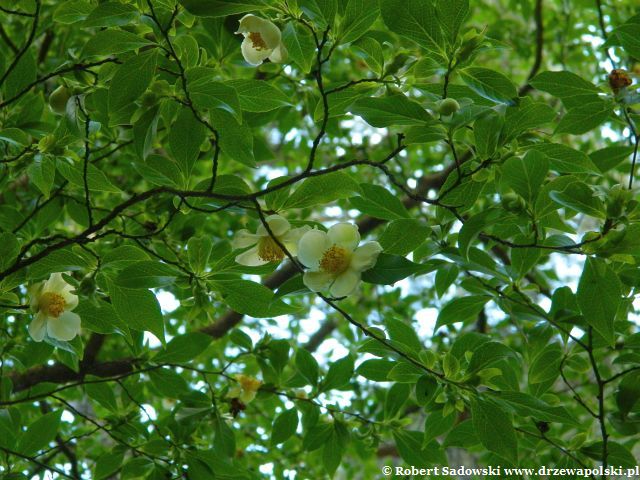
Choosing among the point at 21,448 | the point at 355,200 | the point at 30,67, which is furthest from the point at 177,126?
the point at 21,448

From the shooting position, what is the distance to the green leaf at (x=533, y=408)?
110 cm

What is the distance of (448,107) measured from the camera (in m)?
1.00

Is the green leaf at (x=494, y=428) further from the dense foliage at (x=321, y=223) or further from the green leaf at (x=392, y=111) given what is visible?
the green leaf at (x=392, y=111)

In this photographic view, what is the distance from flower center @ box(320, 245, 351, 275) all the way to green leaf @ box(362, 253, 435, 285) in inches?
1.8

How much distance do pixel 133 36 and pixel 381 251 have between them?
52 centimetres

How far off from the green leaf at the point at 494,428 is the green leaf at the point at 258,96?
63cm

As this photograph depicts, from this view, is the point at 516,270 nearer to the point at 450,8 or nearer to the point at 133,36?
the point at 450,8

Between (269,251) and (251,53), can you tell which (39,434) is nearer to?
(269,251)

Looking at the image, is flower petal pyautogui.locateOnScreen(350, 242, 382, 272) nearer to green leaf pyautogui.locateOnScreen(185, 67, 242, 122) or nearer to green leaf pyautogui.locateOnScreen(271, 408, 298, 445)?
green leaf pyautogui.locateOnScreen(185, 67, 242, 122)

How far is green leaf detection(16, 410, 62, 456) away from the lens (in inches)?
57.0

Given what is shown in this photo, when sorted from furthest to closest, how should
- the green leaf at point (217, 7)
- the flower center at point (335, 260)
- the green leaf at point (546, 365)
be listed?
1. the green leaf at point (546, 365)
2. the flower center at point (335, 260)
3. the green leaf at point (217, 7)

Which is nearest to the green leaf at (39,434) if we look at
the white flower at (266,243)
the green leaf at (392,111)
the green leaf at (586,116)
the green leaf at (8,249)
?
the green leaf at (8,249)

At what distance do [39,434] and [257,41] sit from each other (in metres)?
0.99

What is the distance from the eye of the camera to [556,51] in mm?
3828
